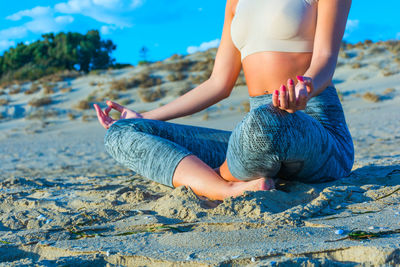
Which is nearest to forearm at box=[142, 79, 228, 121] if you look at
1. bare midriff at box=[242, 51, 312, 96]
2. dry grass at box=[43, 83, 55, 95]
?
bare midriff at box=[242, 51, 312, 96]

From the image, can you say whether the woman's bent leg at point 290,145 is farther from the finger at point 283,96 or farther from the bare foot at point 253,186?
the finger at point 283,96

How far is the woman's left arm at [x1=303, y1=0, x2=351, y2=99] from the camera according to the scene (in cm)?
143

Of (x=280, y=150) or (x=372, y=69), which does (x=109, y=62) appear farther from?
(x=280, y=150)

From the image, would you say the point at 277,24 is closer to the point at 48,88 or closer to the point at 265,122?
the point at 265,122

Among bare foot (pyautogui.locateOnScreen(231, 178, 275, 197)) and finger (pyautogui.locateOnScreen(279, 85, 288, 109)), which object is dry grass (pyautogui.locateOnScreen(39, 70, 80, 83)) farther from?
finger (pyautogui.locateOnScreen(279, 85, 288, 109))

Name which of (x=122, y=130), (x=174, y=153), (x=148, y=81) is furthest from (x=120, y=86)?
(x=174, y=153)

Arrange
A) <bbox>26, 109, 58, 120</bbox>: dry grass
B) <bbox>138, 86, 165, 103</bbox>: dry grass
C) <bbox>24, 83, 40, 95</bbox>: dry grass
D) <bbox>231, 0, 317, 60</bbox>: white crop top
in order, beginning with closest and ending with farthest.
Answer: <bbox>231, 0, 317, 60</bbox>: white crop top → <bbox>26, 109, 58, 120</bbox>: dry grass → <bbox>138, 86, 165, 103</bbox>: dry grass → <bbox>24, 83, 40, 95</bbox>: dry grass

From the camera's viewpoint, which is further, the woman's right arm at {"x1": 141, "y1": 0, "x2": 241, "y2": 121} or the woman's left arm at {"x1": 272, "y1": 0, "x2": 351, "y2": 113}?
the woman's right arm at {"x1": 141, "y1": 0, "x2": 241, "y2": 121}

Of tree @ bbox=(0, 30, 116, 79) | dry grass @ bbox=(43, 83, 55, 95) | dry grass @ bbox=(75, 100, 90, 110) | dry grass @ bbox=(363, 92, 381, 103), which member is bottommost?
dry grass @ bbox=(363, 92, 381, 103)

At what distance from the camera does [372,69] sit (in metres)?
12.1

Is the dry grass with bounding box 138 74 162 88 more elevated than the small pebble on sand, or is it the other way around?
the dry grass with bounding box 138 74 162 88

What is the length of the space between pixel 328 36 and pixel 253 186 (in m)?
0.69

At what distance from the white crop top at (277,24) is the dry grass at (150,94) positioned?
9.51 metres

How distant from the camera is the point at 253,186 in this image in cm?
158
